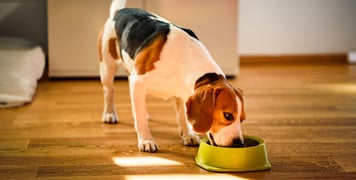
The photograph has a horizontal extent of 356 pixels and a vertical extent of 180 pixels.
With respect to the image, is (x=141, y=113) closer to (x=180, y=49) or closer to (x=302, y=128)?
(x=180, y=49)

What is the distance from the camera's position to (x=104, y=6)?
4.04 metres

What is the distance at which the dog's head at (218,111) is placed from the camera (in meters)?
2.27

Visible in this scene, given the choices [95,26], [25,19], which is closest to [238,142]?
[95,26]

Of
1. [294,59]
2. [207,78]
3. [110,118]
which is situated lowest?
[294,59]

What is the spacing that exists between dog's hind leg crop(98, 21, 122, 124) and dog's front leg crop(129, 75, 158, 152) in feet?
1.17

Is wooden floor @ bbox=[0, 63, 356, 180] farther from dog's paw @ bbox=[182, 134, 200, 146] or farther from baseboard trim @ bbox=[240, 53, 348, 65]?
baseboard trim @ bbox=[240, 53, 348, 65]

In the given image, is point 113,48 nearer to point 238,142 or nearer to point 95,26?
point 238,142

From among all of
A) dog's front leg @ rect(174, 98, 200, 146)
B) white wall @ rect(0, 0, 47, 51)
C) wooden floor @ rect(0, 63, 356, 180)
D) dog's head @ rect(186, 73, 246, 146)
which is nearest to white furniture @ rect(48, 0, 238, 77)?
wooden floor @ rect(0, 63, 356, 180)

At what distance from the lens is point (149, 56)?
8.35 ft

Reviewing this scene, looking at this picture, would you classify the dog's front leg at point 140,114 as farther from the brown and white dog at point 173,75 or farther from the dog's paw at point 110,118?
the dog's paw at point 110,118

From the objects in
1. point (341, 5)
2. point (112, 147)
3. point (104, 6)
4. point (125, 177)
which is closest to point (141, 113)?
point (112, 147)

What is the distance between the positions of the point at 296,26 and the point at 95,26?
1.53m

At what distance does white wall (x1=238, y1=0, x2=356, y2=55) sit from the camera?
471 centimetres

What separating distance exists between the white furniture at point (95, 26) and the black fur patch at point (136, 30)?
3.79 ft
